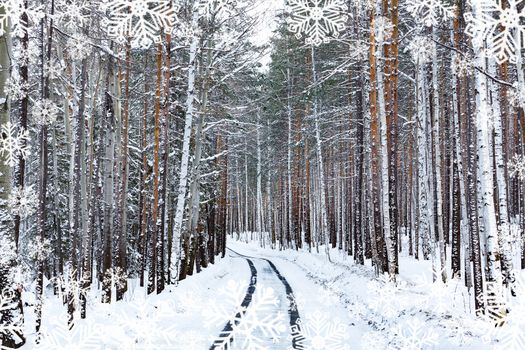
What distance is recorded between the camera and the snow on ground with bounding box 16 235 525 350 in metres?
0.98

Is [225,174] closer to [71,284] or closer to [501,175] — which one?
[71,284]

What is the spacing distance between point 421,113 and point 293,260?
53.5 ft

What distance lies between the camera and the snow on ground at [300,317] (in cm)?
98

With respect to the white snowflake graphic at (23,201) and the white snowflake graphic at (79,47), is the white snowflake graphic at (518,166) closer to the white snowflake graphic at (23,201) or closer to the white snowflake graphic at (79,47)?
the white snowflake graphic at (79,47)

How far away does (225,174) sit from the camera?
30.1m

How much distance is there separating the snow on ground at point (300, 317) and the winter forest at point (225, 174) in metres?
0.01

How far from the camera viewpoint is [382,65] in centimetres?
1423

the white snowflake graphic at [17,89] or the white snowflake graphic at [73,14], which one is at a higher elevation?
the white snowflake graphic at [17,89]

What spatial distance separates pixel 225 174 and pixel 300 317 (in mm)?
21467
